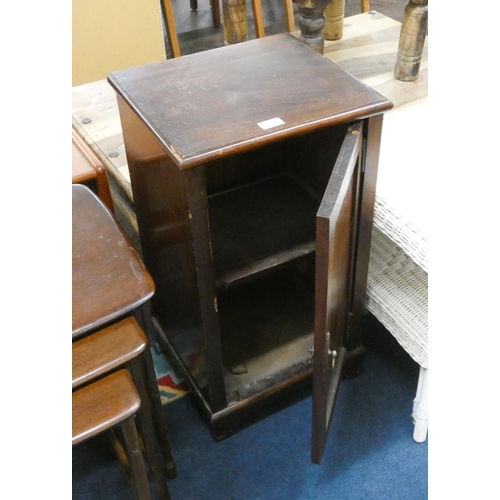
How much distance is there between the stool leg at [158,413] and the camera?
84 centimetres

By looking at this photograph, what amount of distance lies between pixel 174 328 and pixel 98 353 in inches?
16.7

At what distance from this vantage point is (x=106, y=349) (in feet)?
2.34

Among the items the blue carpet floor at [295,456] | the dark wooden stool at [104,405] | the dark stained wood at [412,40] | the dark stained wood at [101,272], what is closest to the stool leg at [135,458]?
the dark wooden stool at [104,405]

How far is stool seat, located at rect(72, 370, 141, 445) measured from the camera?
67 centimetres

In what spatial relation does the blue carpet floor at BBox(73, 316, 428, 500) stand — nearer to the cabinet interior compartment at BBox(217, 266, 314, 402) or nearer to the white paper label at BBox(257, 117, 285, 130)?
the cabinet interior compartment at BBox(217, 266, 314, 402)

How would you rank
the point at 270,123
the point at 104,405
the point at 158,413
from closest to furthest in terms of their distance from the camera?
1. the point at 104,405
2. the point at 270,123
3. the point at 158,413

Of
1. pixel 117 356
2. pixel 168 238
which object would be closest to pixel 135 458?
pixel 117 356

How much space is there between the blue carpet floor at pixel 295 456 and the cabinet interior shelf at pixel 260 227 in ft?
1.25

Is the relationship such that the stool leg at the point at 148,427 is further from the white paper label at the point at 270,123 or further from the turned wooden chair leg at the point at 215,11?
the turned wooden chair leg at the point at 215,11

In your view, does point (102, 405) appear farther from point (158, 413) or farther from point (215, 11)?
point (215, 11)

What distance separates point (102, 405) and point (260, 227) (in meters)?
0.50

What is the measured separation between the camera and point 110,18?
1795 millimetres
